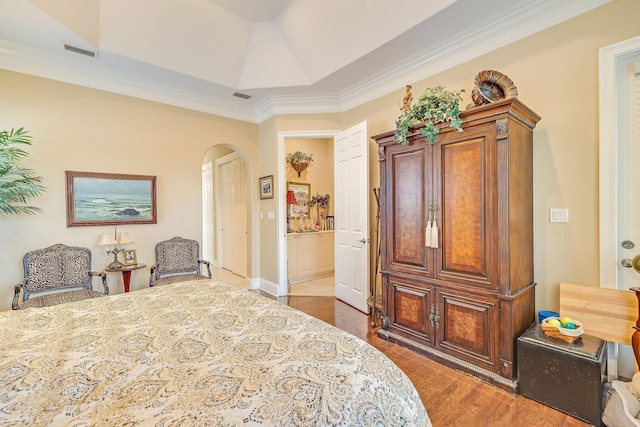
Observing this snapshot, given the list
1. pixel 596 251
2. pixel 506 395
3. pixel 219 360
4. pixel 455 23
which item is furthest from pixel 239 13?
pixel 506 395

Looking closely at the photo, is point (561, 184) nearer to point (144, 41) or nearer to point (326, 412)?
point (326, 412)

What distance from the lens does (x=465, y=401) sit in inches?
77.2

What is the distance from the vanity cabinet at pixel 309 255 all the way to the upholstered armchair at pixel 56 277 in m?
2.73

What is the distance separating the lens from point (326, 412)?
0.88 meters

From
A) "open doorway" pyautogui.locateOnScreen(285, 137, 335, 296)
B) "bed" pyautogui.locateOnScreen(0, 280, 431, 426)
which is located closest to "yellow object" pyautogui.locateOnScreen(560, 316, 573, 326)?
"bed" pyautogui.locateOnScreen(0, 280, 431, 426)

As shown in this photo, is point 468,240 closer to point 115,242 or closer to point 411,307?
point 411,307

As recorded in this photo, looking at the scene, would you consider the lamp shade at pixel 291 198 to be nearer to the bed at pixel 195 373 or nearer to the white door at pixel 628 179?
the bed at pixel 195 373

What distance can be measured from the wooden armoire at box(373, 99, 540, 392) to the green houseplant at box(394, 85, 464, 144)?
0.24 ft

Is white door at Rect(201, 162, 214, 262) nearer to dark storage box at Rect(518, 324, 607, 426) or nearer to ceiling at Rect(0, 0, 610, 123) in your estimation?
ceiling at Rect(0, 0, 610, 123)

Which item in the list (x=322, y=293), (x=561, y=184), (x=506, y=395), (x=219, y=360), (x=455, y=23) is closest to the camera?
(x=219, y=360)

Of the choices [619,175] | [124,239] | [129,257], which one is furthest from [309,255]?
[619,175]

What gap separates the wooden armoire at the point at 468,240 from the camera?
205cm

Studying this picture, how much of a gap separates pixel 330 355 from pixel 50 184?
147 inches

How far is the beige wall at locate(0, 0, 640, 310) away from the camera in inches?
85.6
